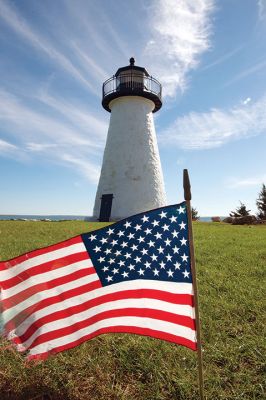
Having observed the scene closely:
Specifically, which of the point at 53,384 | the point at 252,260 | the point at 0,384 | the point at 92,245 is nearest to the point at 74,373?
the point at 53,384

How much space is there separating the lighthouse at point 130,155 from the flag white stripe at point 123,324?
19085mm

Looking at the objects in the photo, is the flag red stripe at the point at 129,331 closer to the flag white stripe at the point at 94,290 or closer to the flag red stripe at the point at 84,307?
the flag red stripe at the point at 84,307

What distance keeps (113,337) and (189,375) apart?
1.19m

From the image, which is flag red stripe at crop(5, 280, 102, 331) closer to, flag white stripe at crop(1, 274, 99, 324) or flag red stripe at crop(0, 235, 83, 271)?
flag white stripe at crop(1, 274, 99, 324)

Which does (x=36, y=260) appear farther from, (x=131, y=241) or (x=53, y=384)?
(x=53, y=384)

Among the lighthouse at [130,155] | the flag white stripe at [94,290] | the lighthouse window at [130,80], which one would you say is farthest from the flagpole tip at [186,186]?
the lighthouse window at [130,80]

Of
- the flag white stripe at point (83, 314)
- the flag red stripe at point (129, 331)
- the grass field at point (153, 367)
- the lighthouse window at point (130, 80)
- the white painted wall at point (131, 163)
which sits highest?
the lighthouse window at point (130, 80)

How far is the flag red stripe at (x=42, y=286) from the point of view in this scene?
2922mm

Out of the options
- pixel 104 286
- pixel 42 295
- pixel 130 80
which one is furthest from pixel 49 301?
pixel 130 80

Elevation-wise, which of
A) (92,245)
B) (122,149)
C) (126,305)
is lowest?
(126,305)

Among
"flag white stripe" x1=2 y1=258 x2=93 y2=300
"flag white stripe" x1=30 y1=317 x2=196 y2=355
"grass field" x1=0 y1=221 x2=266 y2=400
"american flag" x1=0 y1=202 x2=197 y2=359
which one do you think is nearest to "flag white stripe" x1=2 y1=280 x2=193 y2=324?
"american flag" x1=0 y1=202 x2=197 y2=359

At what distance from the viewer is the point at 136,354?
327 cm

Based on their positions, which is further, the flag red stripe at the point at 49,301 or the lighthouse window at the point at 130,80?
the lighthouse window at the point at 130,80

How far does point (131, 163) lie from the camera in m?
22.8
